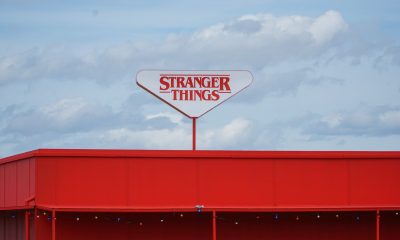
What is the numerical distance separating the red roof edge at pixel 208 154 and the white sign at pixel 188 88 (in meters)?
4.23

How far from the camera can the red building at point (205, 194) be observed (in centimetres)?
3956

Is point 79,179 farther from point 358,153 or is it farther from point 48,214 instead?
point 358,153

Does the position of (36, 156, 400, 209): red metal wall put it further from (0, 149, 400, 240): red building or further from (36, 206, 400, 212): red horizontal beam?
(36, 206, 400, 212): red horizontal beam

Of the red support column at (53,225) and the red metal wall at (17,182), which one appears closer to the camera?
the red support column at (53,225)

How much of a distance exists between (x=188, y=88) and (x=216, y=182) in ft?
17.5

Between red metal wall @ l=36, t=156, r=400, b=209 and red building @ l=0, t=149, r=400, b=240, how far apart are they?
4cm

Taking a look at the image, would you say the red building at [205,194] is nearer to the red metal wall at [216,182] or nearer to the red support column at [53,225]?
the red metal wall at [216,182]

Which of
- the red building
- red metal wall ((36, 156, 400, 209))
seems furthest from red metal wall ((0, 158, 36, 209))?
red metal wall ((36, 156, 400, 209))

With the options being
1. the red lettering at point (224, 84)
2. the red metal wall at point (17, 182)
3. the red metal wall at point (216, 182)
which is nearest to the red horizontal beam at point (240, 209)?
the red metal wall at point (216, 182)

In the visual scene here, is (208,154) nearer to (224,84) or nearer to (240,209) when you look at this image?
(240,209)

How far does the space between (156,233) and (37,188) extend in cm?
493

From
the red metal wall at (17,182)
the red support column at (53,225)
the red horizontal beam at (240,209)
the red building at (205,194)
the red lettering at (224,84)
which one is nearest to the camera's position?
the red support column at (53,225)

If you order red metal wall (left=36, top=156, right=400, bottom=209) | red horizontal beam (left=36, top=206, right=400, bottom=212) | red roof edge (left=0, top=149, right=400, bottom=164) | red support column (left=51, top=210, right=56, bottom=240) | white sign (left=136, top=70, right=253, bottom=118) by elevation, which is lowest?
red support column (left=51, top=210, right=56, bottom=240)

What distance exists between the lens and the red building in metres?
39.6
